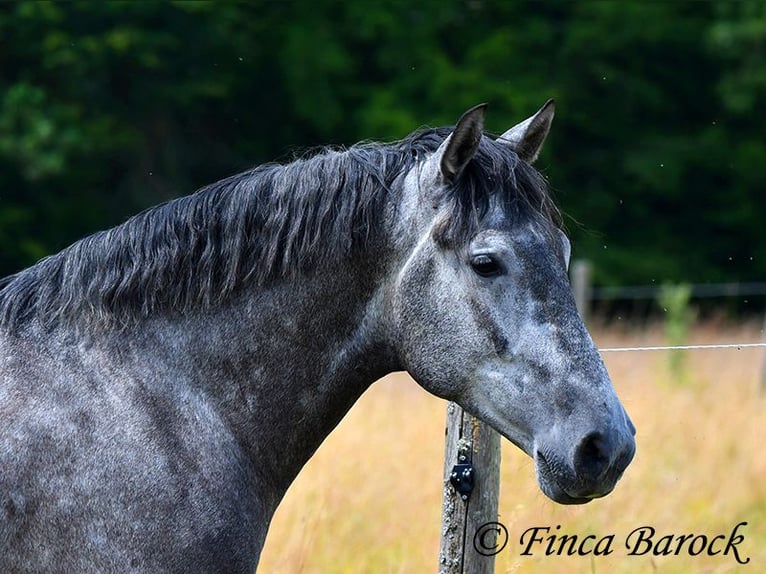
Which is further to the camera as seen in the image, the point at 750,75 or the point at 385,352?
the point at 750,75

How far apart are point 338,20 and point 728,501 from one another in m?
15.7

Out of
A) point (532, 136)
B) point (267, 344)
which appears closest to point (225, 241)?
point (267, 344)

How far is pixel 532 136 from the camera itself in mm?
3045

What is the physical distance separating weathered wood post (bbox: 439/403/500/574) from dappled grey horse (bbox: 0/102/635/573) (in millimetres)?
602

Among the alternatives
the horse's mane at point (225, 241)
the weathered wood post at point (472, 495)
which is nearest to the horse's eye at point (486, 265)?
the horse's mane at point (225, 241)

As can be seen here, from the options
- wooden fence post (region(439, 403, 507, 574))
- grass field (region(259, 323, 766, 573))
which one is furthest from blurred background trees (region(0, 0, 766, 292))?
wooden fence post (region(439, 403, 507, 574))

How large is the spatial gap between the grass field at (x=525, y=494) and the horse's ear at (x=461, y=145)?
1.11 meters

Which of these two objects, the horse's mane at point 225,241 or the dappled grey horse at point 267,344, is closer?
the dappled grey horse at point 267,344

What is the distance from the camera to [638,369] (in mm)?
10383

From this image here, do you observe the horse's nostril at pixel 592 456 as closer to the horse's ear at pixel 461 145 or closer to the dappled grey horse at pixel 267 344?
the dappled grey horse at pixel 267 344

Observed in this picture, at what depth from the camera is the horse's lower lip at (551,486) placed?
2605 millimetres

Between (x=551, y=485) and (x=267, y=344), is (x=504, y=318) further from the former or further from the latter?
(x=267, y=344)

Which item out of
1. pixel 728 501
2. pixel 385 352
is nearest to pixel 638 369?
pixel 728 501

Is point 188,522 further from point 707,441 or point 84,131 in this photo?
point 84,131
